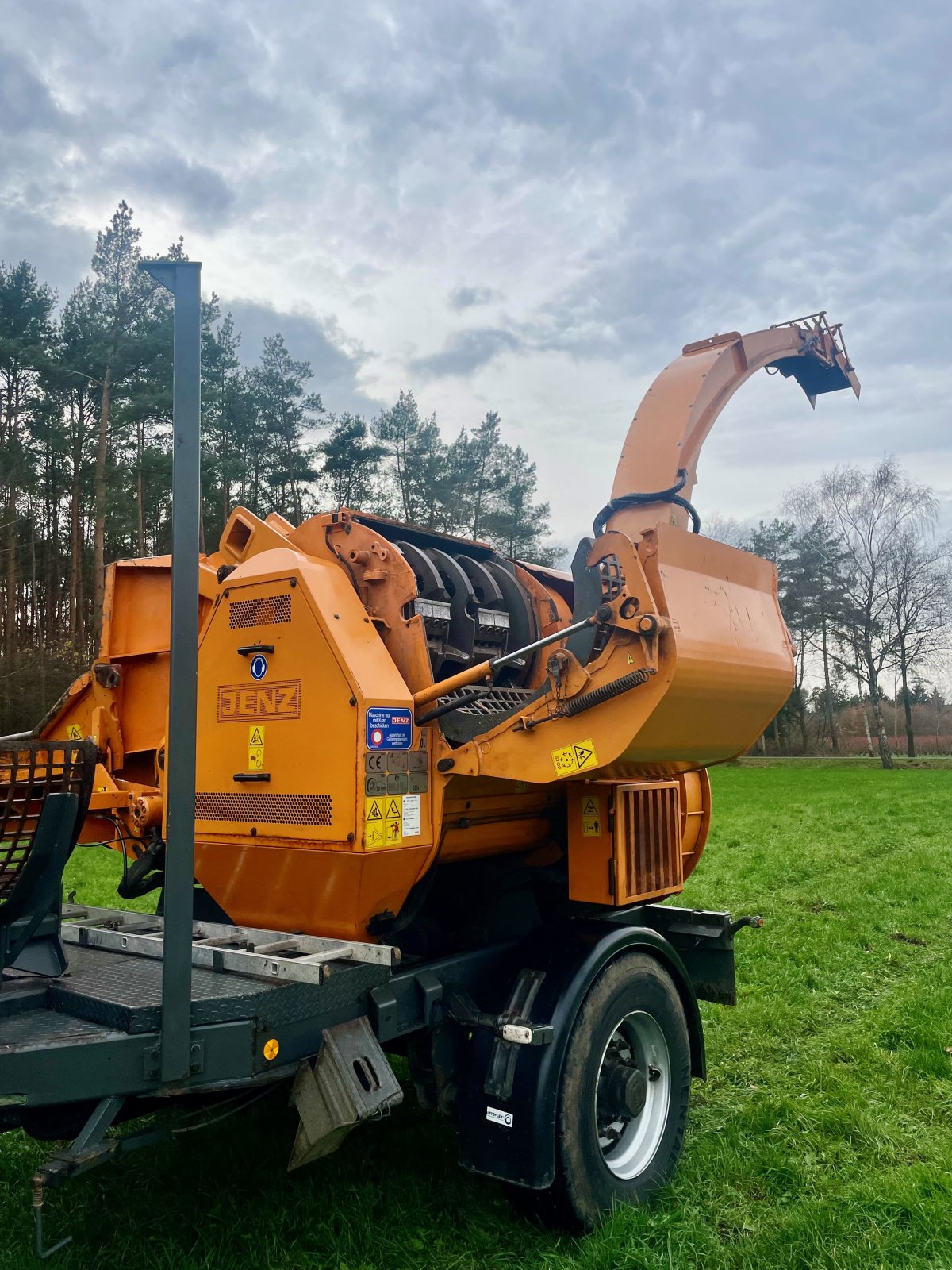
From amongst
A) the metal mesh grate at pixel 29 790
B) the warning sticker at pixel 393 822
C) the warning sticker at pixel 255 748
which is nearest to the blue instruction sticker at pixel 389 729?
the warning sticker at pixel 393 822

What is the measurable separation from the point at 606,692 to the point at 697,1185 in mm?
2154

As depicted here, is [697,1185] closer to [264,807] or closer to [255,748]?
[264,807]

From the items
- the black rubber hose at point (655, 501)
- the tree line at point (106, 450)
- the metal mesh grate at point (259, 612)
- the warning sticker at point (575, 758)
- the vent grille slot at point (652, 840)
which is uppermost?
the tree line at point (106, 450)

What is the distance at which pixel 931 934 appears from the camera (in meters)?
8.31

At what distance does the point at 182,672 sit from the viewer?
2.39 meters

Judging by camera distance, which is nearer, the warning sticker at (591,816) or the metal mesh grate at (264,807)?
the metal mesh grate at (264,807)

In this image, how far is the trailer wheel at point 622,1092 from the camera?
3.46 m

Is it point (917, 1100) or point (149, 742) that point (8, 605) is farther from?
point (917, 1100)

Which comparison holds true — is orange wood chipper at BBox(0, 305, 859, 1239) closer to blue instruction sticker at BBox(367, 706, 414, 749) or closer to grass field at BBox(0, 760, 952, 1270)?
blue instruction sticker at BBox(367, 706, 414, 749)

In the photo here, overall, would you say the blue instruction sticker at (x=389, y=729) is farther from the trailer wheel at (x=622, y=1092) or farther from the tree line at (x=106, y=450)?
the tree line at (x=106, y=450)

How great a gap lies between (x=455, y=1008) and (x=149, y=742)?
→ 8.03 feet


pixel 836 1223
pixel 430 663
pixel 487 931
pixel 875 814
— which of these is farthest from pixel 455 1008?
pixel 875 814

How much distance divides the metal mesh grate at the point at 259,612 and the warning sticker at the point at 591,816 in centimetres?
155

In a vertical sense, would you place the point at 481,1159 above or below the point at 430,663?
below
